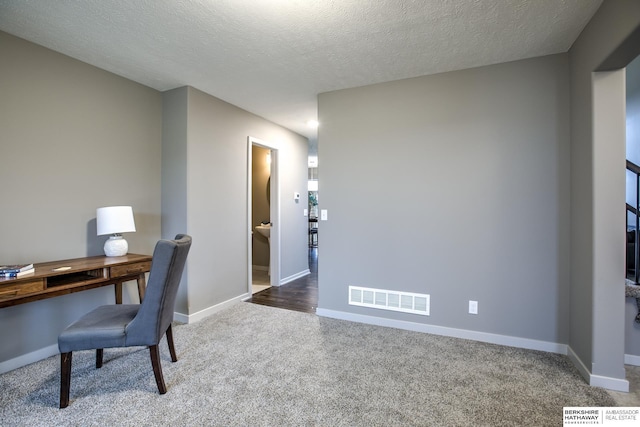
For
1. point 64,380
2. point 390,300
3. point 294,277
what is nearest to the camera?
point 64,380

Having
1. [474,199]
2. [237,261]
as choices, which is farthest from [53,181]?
[474,199]

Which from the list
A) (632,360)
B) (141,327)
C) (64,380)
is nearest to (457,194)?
(632,360)

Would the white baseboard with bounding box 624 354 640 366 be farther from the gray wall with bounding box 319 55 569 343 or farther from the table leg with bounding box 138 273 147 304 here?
the table leg with bounding box 138 273 147 304

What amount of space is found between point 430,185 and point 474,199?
0.41 metres

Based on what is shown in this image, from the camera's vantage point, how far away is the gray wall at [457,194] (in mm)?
2521

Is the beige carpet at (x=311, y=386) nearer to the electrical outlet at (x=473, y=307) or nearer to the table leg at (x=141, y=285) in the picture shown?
the electrical outlet at (x=473, y=307)

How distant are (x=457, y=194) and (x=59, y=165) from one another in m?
Result: 3.59

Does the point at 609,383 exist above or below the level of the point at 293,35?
below

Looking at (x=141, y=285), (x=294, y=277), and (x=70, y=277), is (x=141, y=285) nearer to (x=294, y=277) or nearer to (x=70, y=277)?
(x=70, y=277)

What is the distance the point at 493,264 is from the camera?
269 centimetres

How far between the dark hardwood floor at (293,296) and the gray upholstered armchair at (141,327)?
187 centimetres

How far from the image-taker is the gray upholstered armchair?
1.79m

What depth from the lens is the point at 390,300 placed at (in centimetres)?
308

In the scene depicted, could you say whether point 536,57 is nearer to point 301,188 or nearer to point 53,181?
point 301,188
